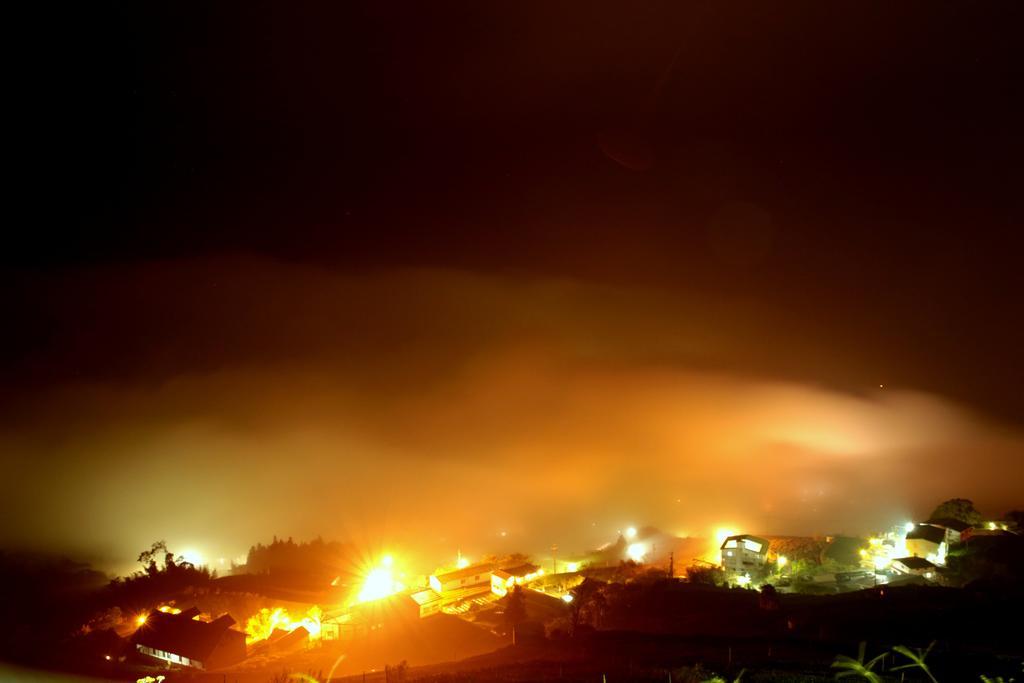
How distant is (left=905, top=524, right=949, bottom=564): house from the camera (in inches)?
835

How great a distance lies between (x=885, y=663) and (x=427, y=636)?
39.9ft

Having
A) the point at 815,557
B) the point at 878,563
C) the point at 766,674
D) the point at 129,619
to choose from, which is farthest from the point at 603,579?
the point at 129,619

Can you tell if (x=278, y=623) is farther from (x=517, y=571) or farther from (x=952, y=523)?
(x=952, y=523)

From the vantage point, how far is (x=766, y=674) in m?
9.84

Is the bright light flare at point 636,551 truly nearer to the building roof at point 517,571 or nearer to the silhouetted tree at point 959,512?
the building roof at point 517,571

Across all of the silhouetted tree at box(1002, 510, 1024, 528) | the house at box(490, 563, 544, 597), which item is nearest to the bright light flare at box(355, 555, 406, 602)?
the house at box(490, 563, 544, 597)

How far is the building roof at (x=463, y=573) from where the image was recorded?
23.3 metres

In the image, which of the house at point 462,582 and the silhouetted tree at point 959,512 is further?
the house at point 462,582

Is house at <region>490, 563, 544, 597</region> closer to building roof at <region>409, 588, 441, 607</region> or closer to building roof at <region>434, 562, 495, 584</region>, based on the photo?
building roof at <region>434, 562, 495, 584</region>

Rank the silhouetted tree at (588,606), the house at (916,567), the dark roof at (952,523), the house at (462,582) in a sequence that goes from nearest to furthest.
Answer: the silhouetted tree at (588,606) → the house at (916,567) → the dark roof at (952,523) → the house at (462,582)

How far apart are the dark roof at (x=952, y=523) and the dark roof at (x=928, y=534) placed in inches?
8.5

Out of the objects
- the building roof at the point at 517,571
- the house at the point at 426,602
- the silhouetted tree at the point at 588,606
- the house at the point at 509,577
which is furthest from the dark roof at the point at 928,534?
the house at the point at 426,602

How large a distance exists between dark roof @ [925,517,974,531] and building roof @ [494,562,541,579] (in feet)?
49.3

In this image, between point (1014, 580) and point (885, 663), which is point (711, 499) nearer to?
point (1014, 580)
